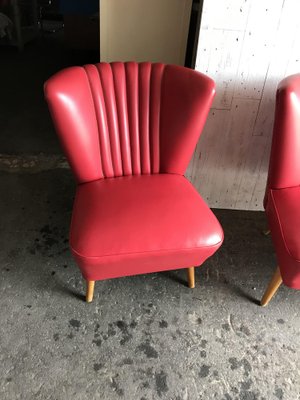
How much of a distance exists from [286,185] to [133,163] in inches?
22.8

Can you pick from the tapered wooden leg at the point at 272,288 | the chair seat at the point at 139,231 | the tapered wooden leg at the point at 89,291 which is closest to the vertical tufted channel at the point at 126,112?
the chair seat at the point at 139,231

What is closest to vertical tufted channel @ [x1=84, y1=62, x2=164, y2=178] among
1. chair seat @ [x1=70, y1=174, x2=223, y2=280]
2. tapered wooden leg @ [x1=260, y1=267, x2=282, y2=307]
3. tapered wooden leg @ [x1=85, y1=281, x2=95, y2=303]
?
chair seat @ [x1=70, y1=174, x2=223, y2=280]

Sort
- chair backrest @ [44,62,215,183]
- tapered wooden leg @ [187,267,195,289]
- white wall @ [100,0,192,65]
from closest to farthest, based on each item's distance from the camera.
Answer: chair backrest @ [44,62,215,183] < tapered wooden leg @ [187,267,195,289] < white wall @ [100,0,192,65]

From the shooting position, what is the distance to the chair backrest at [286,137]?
125 cm

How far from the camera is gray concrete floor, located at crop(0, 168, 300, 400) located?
3.96 ft

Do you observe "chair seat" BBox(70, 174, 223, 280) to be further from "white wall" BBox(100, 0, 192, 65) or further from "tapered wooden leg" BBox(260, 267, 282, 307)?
"white wall" BBox(100, 0, 192, 65)

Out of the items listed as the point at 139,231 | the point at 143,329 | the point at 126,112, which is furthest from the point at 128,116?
the point at 143,329

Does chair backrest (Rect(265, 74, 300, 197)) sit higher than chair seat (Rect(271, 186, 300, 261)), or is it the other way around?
chair backrest (Rect(265, 74, 300, 197))

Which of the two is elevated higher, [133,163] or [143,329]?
[133,163]

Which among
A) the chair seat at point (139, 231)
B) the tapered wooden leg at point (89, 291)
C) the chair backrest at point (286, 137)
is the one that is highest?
the chair backrest at point (286, 137)

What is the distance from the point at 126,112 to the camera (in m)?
1.39

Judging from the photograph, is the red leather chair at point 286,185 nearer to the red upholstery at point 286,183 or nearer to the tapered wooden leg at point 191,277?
the red upholstery at point 286,183

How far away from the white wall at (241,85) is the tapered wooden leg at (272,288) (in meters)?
0.55

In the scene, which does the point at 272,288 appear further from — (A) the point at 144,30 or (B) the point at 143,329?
(A) the point at 144,30
